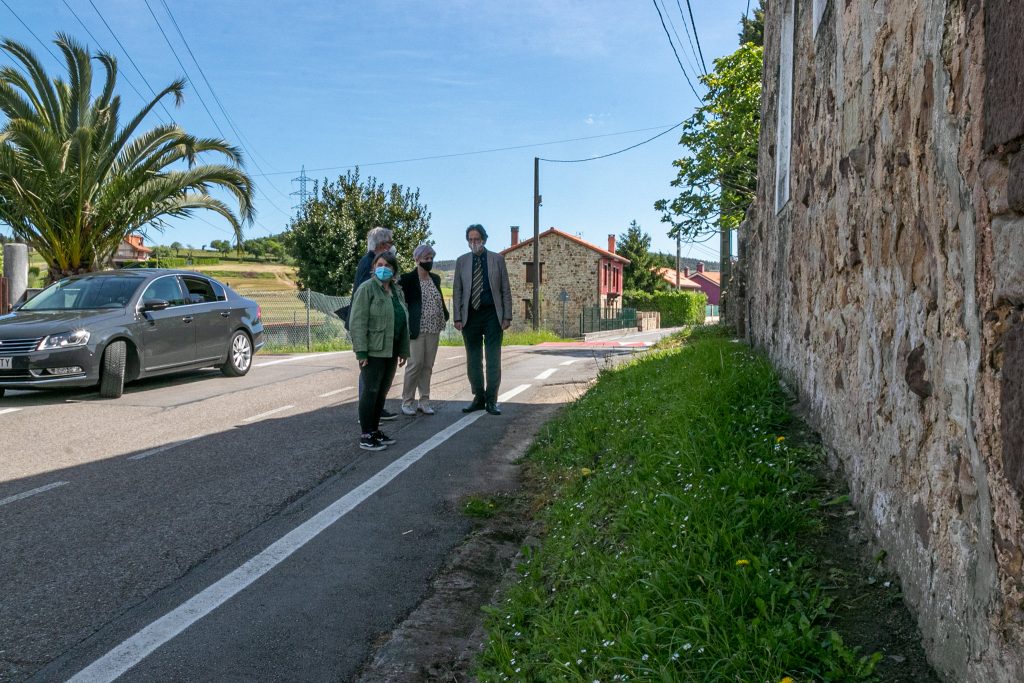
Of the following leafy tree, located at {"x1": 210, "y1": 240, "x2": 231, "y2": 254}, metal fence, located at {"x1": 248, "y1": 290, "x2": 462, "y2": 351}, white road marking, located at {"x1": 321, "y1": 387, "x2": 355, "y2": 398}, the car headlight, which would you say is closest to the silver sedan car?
the car headlight

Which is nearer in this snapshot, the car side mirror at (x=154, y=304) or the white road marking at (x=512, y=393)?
the white road marking at (x=512, y=393)

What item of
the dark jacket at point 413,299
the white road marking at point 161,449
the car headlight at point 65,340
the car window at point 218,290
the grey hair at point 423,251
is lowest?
the white road marking at point 161,449

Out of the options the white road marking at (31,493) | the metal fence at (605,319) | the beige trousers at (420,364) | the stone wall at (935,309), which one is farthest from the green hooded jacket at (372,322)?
the metal fence at (605,319)

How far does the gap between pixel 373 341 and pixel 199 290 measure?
5840mm

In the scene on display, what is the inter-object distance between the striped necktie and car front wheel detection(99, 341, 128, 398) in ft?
14.3

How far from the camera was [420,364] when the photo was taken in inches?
328

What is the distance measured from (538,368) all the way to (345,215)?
2411 cm

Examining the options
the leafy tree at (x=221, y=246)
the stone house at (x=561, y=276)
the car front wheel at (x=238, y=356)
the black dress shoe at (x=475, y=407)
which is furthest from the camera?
the leafy tree at (x=221, y=246)

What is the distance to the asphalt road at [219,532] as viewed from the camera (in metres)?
3.09

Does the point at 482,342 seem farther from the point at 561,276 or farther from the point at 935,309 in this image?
the point at 561,276

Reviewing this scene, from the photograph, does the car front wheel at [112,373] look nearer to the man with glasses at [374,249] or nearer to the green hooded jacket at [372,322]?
the man with glasses at [374,249]

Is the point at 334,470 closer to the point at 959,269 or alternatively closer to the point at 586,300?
the point at 959,269

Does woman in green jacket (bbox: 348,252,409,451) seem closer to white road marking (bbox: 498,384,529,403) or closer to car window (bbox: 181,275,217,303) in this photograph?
white road marking (bbox: 498,384,529,403)

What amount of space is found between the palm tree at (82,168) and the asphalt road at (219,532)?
7483mm
